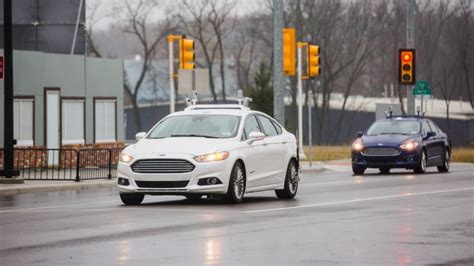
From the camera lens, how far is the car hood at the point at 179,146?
2039 cm

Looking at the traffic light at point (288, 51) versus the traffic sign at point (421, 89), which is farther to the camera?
the traffic sign at point (421, 89)

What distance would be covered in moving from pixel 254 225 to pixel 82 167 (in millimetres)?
16778

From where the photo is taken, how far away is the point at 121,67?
45.9 metres

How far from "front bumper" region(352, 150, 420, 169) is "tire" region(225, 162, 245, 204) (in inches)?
534

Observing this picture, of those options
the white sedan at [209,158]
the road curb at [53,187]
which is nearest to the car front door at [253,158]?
the white sedan at [209,158]

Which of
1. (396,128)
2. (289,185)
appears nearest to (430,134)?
(396,128)

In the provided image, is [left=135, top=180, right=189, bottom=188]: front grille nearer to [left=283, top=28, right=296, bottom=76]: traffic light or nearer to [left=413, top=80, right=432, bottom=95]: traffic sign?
[left=283, top=28, right=296, bottom=76]: traffic light

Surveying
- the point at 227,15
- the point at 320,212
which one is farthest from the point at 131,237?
the point at 227,15

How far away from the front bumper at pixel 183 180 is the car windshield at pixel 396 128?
608 inches

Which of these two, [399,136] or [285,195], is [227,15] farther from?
[285,195]

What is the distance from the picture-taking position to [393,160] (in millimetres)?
34250

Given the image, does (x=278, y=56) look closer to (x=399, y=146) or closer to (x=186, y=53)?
(x=186, y=53)

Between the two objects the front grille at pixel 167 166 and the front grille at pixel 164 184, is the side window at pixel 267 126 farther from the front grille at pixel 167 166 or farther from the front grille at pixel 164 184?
the front grille at pixel 164 184

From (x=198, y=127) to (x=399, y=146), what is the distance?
→ 13.5m
